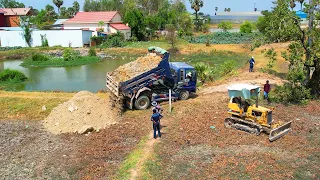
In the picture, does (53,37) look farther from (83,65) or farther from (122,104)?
(122,104)

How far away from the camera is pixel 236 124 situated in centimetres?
1370

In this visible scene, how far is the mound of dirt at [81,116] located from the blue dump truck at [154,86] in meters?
0.93

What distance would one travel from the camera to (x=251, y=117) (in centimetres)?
1325

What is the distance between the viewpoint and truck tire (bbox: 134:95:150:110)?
55.3 feet

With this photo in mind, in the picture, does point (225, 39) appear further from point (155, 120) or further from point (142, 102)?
point (155, 120)

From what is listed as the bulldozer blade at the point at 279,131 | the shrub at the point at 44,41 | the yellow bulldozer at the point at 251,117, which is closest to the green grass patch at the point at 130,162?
the yellow bulldozer at the point at 251,117

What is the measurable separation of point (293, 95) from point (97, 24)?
45.6 meters

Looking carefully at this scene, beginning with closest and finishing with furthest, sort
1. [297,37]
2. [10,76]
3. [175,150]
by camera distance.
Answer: [175,150] → [297,37] → [10,76]

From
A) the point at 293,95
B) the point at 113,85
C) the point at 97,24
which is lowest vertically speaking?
the point at 293,95

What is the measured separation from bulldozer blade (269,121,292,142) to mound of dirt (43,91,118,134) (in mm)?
7148

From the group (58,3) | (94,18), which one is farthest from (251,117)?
(58,3)

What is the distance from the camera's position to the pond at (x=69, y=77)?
84.0ft

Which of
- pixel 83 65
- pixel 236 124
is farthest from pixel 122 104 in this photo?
pixel 83 65

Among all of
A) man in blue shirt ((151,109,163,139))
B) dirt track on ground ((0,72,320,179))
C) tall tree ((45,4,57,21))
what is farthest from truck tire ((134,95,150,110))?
tall tree ((45,4,57,21))
